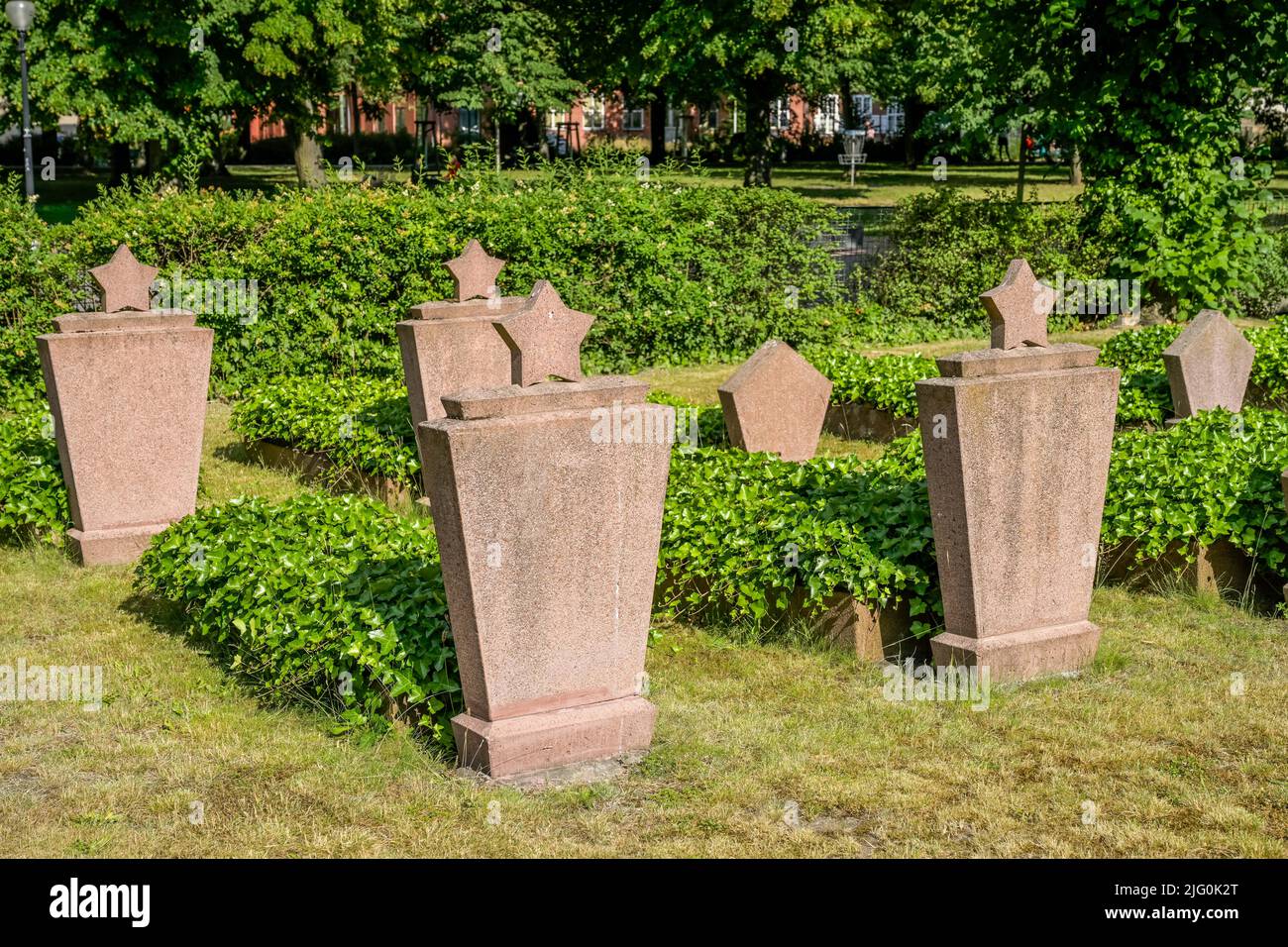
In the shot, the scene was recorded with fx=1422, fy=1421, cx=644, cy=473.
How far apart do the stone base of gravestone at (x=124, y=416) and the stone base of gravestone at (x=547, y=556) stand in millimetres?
4173

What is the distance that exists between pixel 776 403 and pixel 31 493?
17.6 feet

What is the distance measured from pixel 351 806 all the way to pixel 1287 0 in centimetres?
1645

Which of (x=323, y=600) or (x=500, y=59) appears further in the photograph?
(x=500, y=59)

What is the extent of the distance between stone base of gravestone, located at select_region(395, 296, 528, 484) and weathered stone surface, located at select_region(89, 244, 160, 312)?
1773 millimetres

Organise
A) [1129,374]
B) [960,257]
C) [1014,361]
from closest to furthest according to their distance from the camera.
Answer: [1014,361], [1129,374], [960,257]

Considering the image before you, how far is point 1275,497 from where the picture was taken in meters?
7.87

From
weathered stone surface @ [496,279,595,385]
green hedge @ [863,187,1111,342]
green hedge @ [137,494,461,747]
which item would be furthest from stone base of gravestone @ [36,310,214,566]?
green hedge @ [863,187,1111,342]

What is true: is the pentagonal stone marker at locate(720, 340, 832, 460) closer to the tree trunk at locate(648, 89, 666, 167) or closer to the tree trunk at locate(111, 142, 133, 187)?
the tree trunk at locate(111, 142, 133, 187)

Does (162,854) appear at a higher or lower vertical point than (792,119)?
lower

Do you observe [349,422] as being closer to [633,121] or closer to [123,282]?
[123,282]

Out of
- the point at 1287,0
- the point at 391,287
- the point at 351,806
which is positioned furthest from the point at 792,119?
the point at 351,806

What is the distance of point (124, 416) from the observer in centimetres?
896

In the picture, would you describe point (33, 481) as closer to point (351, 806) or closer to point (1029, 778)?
point (351, 806)

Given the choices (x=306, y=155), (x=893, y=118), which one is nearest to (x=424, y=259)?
(x=306, y=155)
